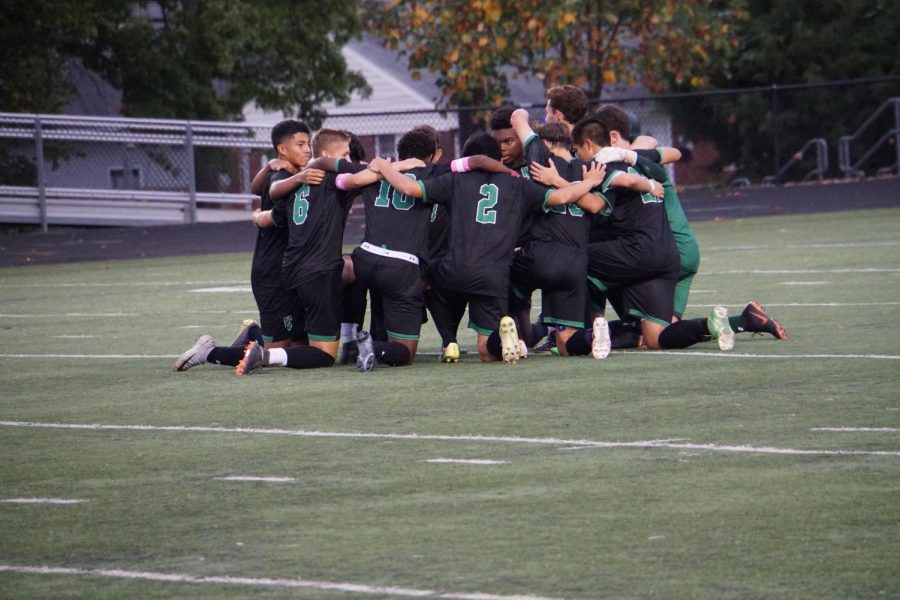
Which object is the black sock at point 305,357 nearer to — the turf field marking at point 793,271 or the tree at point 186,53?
the turf field marking at point 793,271

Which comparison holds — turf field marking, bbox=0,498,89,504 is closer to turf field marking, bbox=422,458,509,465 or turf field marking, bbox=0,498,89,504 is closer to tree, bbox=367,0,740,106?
turf field marking, bbox=422,458,509,465

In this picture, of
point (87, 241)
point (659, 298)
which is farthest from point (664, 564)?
point (87, 241)

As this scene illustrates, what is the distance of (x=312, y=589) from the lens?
547 cm

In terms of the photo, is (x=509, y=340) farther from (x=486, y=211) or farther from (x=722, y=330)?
(x=722, y=330)

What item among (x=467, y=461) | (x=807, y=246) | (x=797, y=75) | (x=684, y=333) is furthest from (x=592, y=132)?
(x=797, y=75)

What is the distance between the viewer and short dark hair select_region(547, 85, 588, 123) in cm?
1217

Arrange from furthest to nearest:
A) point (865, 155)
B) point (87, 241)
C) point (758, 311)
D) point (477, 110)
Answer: point (865, 155), point (477, 110), point (87, 241), point (758, 311)

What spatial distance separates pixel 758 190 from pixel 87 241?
1313cm

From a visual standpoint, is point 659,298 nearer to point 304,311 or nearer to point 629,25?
point 304,311

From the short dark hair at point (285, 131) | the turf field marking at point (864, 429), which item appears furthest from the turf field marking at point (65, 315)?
the turf field marking at point (864, 429)

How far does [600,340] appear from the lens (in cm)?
1105

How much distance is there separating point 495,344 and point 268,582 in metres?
5.79

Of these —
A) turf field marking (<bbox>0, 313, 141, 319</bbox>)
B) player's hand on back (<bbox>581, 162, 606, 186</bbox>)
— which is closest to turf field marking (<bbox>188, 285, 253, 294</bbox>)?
turf field marking (<bbox>0, 313, 141, 319</bbox>)

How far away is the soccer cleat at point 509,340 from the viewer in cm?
1096
